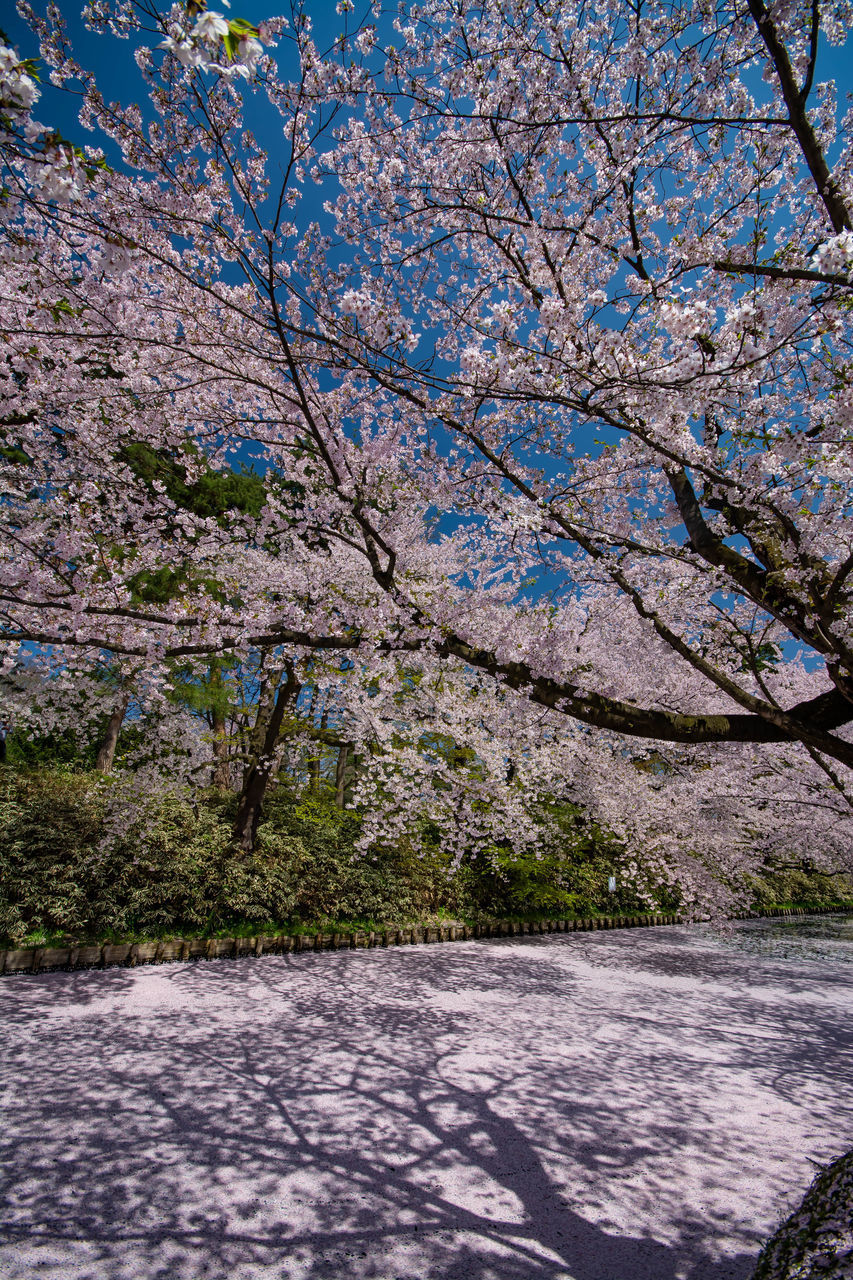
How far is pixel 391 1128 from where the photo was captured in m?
3.38

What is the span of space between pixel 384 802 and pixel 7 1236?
655 centimetres

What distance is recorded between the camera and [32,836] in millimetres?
7324

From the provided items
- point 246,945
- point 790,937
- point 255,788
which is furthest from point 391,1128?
point 790,937

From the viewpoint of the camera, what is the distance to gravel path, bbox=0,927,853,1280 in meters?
2.42

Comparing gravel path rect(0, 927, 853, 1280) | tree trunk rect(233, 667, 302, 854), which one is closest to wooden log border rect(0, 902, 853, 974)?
gravel path rect(0, 927, 853, 1280)

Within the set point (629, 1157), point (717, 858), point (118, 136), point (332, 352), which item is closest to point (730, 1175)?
point (629, 1157)

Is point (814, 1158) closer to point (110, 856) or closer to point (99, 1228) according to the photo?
point (99, 1228)

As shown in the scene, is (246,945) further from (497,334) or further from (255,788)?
(497,334)

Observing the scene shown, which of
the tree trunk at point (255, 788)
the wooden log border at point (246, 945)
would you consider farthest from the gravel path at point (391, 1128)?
the tree trunk at point (255, 788)

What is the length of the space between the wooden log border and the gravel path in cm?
33

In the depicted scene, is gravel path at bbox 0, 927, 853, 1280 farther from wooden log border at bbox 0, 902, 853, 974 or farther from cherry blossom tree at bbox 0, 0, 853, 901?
cherry blossom tree at bbox 0, 0, 853, 901

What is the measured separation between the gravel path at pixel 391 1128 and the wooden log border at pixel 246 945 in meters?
0.33

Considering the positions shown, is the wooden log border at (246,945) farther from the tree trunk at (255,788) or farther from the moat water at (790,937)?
the moat water at (790,937)

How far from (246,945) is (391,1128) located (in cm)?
454
